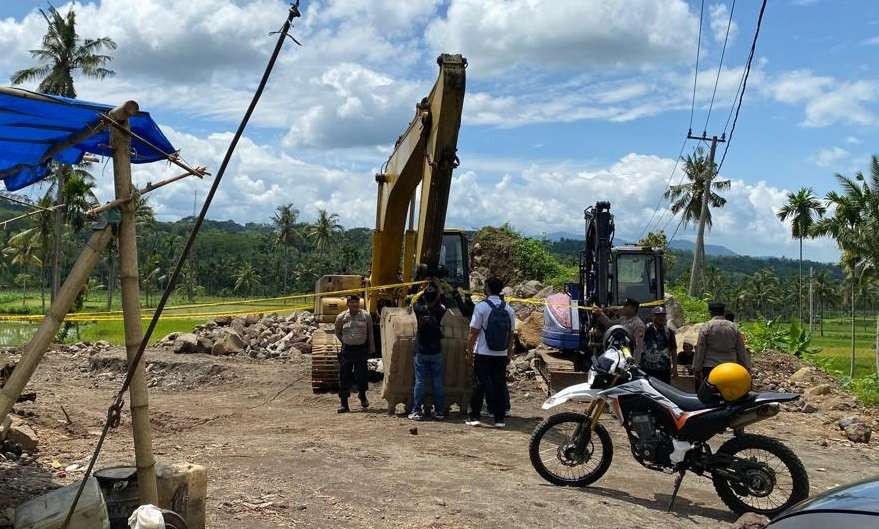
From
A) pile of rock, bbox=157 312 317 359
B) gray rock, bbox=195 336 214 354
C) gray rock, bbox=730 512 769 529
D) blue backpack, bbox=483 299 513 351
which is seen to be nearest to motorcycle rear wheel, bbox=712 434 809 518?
gray rock, bbox=730 512 769 529

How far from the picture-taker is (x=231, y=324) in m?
21.0

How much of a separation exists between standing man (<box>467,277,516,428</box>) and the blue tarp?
454 cm

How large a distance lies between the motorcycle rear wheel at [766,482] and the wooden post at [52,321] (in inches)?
194

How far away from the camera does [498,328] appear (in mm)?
9430

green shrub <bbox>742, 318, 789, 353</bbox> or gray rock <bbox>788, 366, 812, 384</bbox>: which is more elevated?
green shrub <bbox>742, 318, 789, 353</bbox>

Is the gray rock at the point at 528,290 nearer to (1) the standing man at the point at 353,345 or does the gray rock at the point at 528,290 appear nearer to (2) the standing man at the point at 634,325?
(1) the standing man at the point at 353,345

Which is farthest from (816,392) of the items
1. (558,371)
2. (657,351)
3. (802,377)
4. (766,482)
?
(766,482)

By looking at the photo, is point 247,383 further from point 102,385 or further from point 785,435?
point 785,435

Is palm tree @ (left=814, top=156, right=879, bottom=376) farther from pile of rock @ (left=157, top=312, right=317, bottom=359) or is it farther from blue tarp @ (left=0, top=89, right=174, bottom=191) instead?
blue tarp @ (left=0, top=89, right=174, bottom=191)

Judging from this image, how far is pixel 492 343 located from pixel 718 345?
2.69 meters

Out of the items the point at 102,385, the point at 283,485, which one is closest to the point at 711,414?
the point at 283,485

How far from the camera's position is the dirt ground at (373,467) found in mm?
6152

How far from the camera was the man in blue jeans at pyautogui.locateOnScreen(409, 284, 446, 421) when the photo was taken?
33.0ft

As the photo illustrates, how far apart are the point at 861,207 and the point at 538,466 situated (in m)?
31.2
